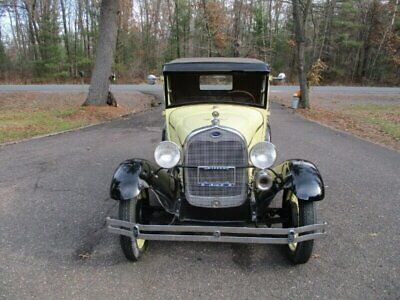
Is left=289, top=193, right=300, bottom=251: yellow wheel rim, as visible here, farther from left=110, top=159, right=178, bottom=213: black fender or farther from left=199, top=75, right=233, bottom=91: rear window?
left=199, top=75, right=233, bottom=91: rear window

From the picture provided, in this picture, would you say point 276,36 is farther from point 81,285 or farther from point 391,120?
point 81,285

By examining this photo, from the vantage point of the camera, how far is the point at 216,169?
11.3ft

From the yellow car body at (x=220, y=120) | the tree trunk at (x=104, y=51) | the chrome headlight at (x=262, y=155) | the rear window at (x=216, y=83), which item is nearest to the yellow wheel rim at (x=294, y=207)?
the chrome headlight at (x=262, y=155)

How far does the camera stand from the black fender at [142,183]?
3430 millimetres

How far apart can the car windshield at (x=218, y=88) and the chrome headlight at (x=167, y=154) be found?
1.23 meters

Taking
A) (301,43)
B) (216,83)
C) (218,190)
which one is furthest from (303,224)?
(301,43)

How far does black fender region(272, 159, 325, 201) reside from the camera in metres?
3.31

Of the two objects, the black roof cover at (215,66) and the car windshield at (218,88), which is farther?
the car windshield at (218,88)

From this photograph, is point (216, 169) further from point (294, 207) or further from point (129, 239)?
point (129, 239)

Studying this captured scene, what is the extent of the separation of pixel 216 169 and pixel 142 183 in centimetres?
73

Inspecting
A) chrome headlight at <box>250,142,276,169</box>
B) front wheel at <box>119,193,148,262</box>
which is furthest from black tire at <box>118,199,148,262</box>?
chrome headlight at <box>250,142,276,169</box>

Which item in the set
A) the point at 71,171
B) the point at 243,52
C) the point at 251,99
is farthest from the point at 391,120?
the point at 243,52

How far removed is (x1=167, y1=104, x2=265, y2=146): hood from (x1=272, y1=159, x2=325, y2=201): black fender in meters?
0.50

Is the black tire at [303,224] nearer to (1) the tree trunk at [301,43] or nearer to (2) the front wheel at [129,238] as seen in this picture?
(2) the front wheel at [129,238]
